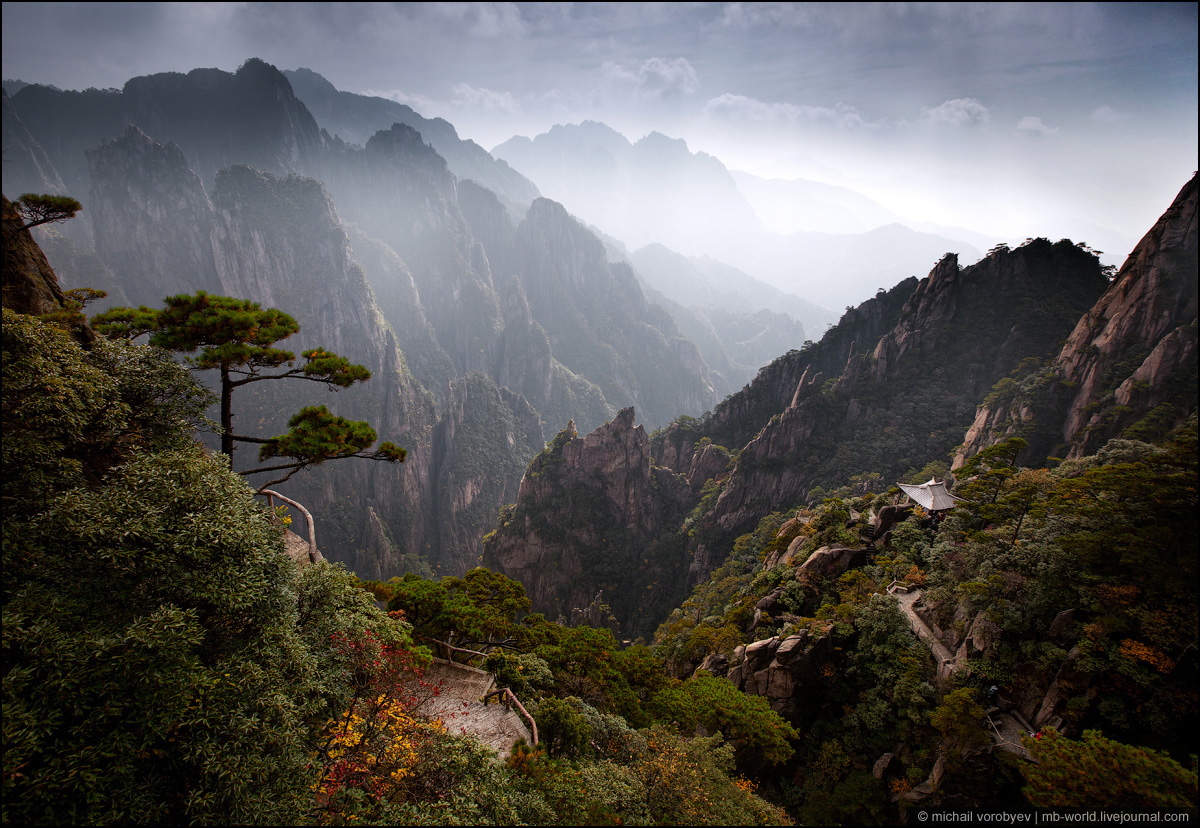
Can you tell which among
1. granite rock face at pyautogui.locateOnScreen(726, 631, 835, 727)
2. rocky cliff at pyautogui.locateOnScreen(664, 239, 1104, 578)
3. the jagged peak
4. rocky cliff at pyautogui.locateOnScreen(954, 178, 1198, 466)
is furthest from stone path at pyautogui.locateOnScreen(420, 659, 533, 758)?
the jagged peak

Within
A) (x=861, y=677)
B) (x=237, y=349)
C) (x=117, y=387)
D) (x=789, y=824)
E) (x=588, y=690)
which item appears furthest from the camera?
(x=861, y=677)

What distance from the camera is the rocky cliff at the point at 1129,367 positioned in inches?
1018

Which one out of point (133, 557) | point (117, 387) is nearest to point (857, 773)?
point (133, 557)

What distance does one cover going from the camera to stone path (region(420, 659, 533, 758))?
12.1 m

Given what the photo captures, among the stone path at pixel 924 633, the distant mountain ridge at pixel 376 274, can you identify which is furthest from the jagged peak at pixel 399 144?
the stone path at pixel 924 633

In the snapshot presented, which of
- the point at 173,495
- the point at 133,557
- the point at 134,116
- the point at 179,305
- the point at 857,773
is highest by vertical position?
the point at 134,116

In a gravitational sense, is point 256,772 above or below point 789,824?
above

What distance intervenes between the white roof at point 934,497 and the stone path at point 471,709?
23.8 metres

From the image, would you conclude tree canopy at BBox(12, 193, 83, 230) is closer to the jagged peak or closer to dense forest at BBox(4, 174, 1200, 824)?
dense forest at BBox(4, 174, 1200, 824)

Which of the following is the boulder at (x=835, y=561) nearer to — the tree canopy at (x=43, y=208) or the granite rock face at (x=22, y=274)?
the granite rock face at (x=22, y=274)

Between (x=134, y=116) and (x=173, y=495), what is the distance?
206520mm

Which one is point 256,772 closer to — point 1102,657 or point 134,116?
point 1102,657

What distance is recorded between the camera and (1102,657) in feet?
41.4

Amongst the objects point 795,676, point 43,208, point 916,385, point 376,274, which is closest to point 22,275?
point 43,208
